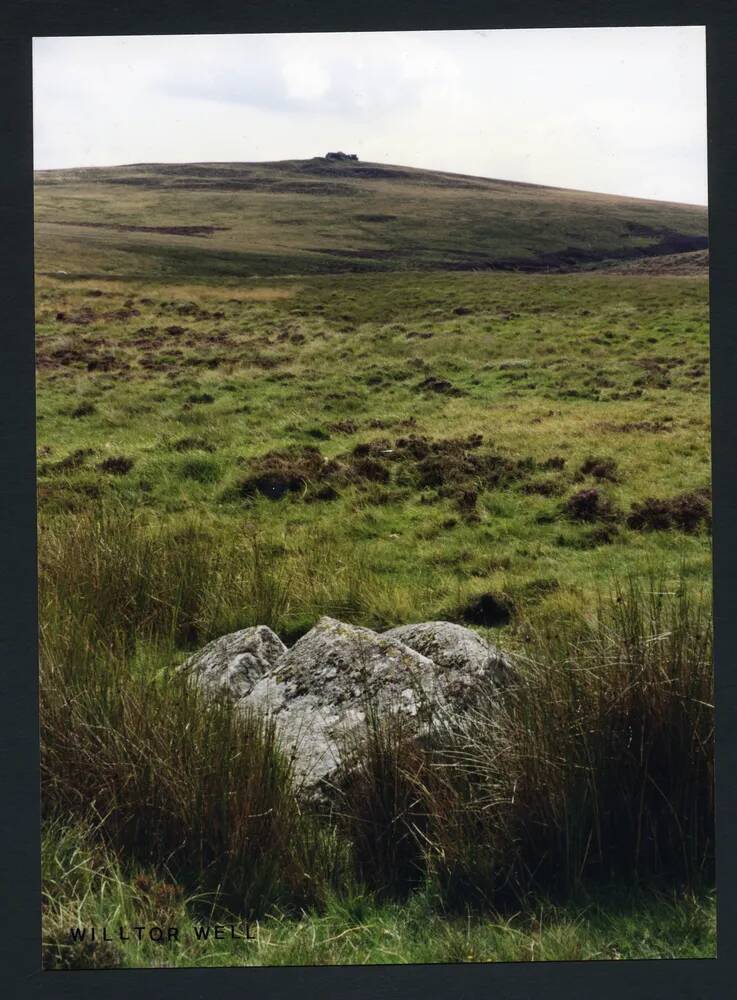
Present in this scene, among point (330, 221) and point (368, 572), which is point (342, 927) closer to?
point (368, 572)

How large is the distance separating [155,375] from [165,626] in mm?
6495

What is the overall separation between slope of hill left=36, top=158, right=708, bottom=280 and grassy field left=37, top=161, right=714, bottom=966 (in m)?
0.06

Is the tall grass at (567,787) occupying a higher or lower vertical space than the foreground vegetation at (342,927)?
higher

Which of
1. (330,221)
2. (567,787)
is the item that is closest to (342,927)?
(567,787)

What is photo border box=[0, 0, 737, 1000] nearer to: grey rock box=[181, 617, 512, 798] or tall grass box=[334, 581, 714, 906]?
tall grass box=[334, 581, 714, 906]

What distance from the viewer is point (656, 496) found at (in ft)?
25.7

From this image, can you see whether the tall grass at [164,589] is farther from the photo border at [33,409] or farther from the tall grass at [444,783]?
the photo border at [33,409]

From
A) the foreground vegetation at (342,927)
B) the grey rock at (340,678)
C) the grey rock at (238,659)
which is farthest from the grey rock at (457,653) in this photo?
the foreground vegetation at (342,927)

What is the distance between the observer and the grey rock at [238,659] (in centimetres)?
459

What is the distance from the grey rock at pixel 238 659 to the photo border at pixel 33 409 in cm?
99

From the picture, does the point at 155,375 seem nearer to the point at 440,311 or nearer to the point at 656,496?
the point at 440,311

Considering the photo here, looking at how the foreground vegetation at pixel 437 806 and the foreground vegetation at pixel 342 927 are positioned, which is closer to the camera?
the foreground vegetation at pixel 342 927

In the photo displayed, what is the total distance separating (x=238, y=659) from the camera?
4727 mm

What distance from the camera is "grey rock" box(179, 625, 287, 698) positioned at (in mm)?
4594
